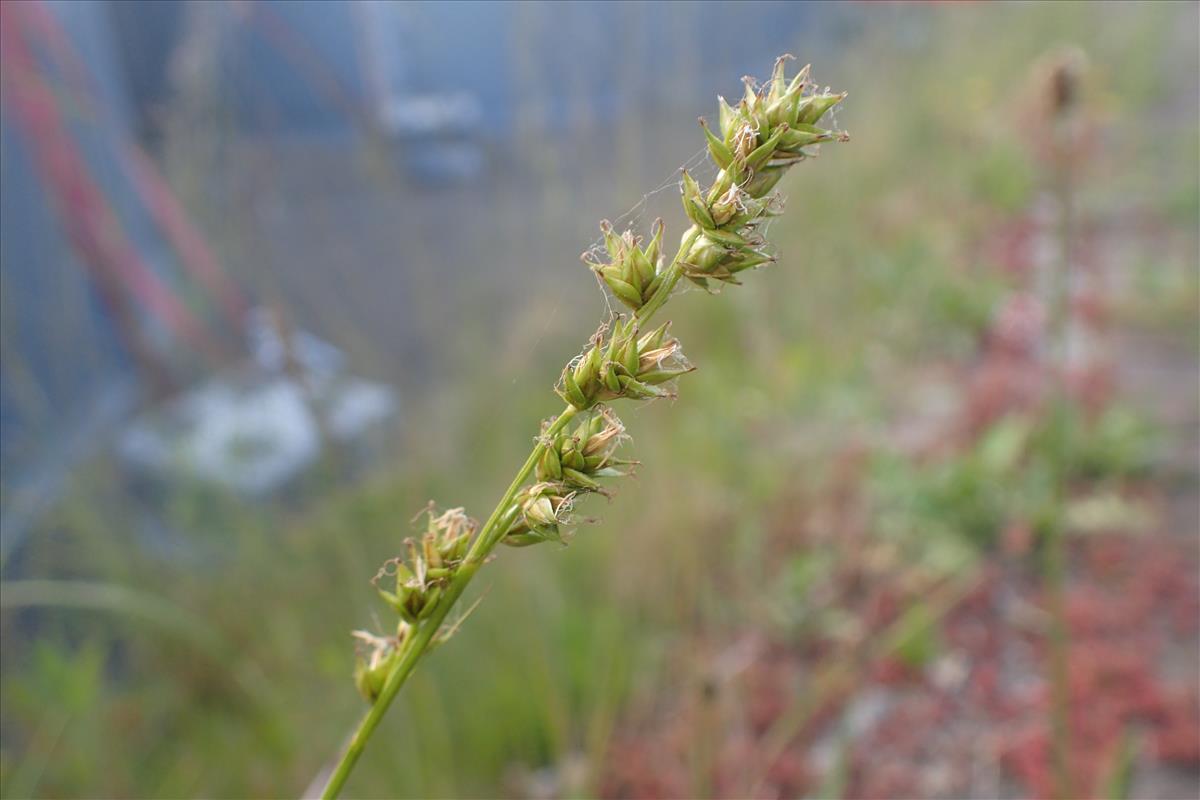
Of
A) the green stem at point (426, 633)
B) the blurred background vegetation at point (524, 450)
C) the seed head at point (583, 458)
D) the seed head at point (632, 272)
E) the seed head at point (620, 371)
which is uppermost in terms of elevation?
the blurred background vegetation at point (524, 450)

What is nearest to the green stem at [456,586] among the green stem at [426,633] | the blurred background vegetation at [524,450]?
the green stem at [426,633]

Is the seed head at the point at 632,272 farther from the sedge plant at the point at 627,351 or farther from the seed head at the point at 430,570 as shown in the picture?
the seed head at the point at 430,570

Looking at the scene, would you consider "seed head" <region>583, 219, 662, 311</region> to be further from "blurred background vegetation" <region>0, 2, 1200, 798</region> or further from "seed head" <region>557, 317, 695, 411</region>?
"blurred background vegetation" <region>0, 2, 1200, 798</region>

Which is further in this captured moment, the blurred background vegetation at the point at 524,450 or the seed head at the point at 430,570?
the blurred background vegetation at the point at 524,450

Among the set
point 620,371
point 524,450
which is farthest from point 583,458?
point 524,450

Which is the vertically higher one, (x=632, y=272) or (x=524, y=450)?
(x=524, y=450)

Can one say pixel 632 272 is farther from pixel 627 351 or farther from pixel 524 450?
pixel 524 450

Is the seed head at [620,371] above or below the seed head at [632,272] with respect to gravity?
below
